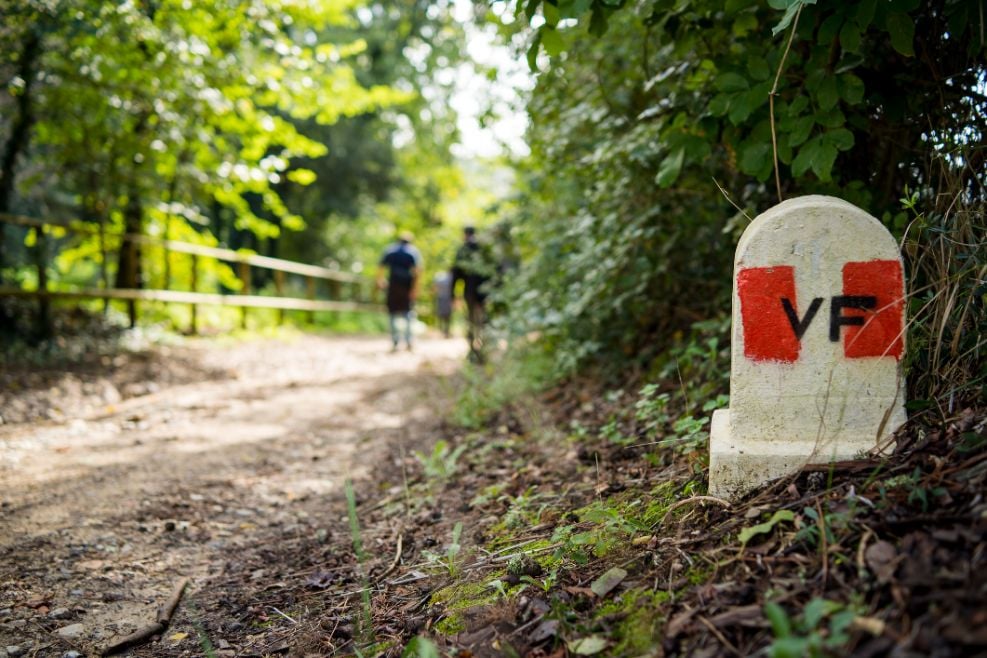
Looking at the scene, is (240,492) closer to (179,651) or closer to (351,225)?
(179,651)

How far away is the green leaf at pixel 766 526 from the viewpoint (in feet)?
6.44

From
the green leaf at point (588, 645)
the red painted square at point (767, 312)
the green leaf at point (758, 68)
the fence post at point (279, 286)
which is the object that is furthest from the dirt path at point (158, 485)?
the fence post at point (279, 286)

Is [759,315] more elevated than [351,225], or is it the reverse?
[351,225]

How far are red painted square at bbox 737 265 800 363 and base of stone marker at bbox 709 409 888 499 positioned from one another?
0.30m

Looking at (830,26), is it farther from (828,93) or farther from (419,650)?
(419,650)

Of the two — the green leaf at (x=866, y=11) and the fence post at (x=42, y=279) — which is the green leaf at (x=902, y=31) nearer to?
the green leaf at (x=866, y=11)

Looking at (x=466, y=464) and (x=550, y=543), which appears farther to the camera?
(x=466, y=464)

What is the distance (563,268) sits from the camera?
16.5 feet

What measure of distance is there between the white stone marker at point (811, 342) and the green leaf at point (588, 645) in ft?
2.38

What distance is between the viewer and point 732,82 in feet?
8.88

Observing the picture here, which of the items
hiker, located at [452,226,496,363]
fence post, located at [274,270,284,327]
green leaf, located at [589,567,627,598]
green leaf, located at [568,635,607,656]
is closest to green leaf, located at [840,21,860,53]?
green leaf, located at [589,567,627,598]

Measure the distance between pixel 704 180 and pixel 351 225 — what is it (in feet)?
68.5

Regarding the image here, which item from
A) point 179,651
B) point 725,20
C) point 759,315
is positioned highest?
point 725,20

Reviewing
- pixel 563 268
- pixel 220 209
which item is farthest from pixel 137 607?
pixel 220 209
